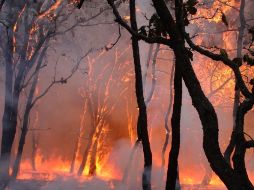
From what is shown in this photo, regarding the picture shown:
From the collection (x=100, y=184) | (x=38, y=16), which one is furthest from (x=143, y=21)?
(x=38, y=16)

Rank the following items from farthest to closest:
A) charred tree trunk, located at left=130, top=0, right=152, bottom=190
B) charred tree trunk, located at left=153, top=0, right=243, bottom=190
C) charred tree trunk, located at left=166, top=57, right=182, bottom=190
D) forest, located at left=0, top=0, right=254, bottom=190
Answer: forest, located at left=0, top=0, right=254, bottom=190, charred tree trunk, located at left=130, top=0, right=152, bottom=190, charred tree trunk, located at left=166, top=57, right=182, bottom=190, charred tree trunk, located at left=153, top=0, right=243, bottom=190

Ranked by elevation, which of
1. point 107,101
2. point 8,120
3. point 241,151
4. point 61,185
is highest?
point 107,101

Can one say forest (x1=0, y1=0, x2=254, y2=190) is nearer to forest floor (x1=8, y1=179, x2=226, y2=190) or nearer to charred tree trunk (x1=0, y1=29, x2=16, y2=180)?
forest floor (x1=8, y1=179, x2=226, y2=190)

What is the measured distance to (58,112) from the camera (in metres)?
30.1

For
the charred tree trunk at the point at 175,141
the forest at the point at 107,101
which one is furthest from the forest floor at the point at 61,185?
the charred tree trunk at the point at 175,141

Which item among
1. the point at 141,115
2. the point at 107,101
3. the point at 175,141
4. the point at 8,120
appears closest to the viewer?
the point at 175,141

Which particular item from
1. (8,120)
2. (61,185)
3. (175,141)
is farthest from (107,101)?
(175,141)

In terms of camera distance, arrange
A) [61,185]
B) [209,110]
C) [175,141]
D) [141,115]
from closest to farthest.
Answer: [209,110] → [175,141] → [141,115] → [61,185]

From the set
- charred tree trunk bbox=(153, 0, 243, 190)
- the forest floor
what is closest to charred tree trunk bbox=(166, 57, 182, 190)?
charred tree trunk bbox=(153, 0, 243, 190)

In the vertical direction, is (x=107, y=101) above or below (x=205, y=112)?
above

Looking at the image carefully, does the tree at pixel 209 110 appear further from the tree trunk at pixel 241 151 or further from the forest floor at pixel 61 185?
the forest floor at pixel 61 185

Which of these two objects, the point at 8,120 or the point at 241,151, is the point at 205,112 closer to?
the point at 241,151

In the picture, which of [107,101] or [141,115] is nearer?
[141,115]

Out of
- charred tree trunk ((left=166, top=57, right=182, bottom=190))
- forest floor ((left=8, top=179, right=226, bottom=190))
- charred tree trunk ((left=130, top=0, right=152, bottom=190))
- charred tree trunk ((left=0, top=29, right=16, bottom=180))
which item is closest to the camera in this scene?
charred tree trunk ((left=166, top=57, right=182, bottom=190))
